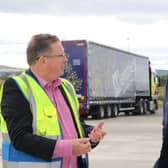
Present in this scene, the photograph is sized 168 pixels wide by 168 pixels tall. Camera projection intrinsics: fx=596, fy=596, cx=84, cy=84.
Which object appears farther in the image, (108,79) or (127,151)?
(108,79)

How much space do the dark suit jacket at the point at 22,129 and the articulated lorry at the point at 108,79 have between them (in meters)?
18.6

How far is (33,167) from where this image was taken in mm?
3736

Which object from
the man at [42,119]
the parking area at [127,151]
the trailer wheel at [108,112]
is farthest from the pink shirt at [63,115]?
the trailer wheel at [108,112]

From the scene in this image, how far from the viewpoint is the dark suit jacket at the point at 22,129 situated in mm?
3666

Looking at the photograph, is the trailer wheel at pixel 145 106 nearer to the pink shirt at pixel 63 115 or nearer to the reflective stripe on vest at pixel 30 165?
the pink shirt at pixel 63 115

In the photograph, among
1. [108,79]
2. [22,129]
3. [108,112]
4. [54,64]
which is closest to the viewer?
[22,129]

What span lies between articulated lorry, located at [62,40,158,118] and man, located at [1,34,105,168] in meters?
18.4

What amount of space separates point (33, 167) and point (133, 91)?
33.7 meters

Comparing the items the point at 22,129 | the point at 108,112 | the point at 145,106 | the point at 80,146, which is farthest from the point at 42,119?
the point at 145,106

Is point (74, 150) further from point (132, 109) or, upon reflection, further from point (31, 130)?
point (132, 109)

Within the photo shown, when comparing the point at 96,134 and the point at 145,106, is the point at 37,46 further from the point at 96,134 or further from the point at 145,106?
the point at 145,106

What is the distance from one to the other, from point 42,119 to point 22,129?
0.49ft

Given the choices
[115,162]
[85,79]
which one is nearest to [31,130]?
[115,162]

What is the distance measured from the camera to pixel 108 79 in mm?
31578
